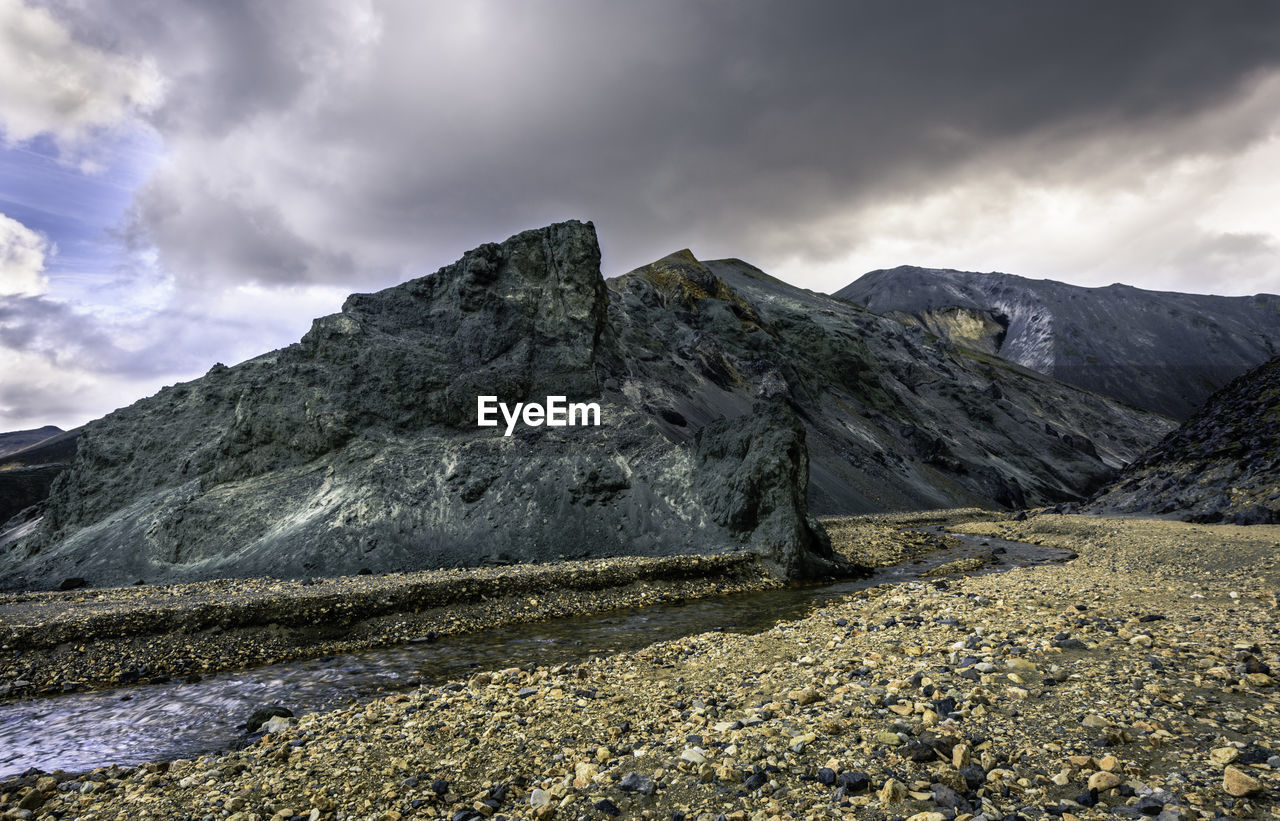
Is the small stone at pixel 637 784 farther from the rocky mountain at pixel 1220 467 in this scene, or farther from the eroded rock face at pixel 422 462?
the rocky mountain at pixel 1220 467

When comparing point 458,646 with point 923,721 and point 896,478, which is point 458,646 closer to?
point 923,721

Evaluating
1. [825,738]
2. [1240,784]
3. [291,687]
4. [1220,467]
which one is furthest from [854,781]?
[1220,467]

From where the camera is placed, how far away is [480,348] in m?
35.8

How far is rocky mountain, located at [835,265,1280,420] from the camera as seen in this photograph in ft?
447

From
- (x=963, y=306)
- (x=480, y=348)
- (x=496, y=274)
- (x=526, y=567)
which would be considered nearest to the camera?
(x=526, y=567)

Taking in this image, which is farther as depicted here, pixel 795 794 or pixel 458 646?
pixel 458 646

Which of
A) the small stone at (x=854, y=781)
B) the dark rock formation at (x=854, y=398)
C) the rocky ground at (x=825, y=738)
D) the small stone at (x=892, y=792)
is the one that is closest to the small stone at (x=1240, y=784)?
the rocky ground at (x=825, y=738)

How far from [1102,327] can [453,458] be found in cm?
17611

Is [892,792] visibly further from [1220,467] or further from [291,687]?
[1220,467]

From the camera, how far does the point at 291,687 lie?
12992 millimetres

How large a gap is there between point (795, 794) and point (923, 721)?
2008mm

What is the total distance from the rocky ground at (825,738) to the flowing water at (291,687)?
1.66m

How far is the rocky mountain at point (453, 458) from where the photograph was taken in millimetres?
26484

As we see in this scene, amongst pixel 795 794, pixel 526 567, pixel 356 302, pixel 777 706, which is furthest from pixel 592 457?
pixel 795 794
